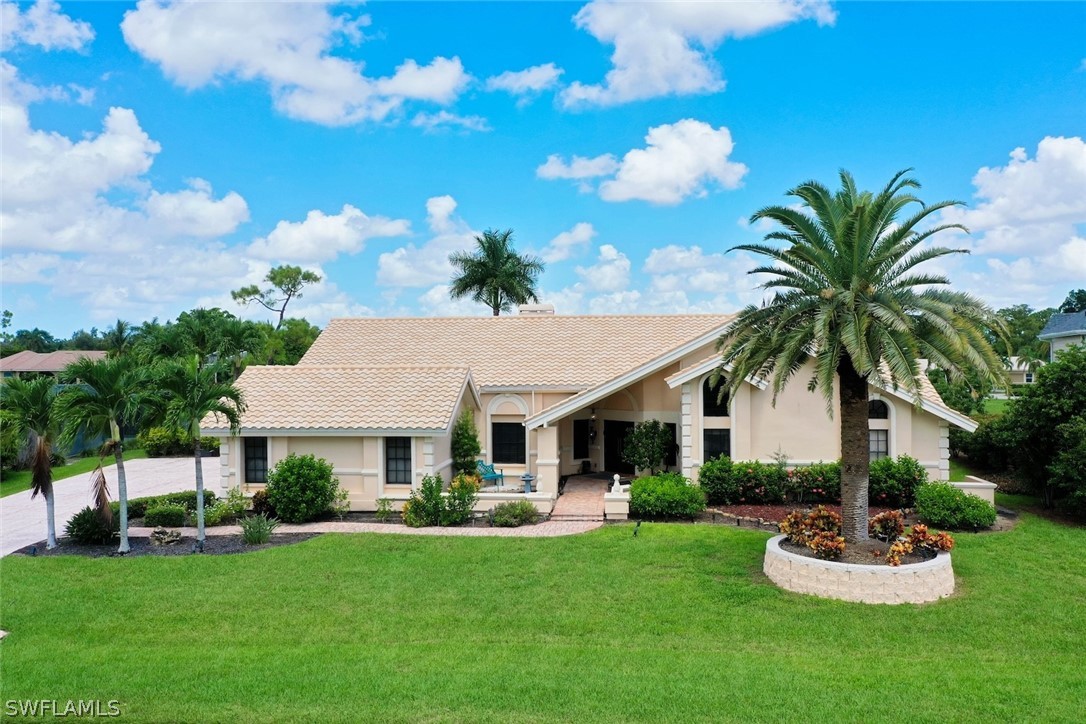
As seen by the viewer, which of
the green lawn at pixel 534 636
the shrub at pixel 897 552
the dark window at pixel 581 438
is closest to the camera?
the green lawn at pixel 534 636

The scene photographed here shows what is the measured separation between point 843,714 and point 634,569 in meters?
Result: 5.89

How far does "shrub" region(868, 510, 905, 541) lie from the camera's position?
44.2ft

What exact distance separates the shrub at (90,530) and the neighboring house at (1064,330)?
70.5 m

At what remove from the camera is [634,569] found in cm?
A: 1323

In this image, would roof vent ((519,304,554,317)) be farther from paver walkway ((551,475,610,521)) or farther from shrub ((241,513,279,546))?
shrub ((241,513,279,546))

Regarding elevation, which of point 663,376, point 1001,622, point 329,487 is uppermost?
point 663,376

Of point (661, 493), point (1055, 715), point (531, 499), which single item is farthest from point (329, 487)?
point (1055, 715)

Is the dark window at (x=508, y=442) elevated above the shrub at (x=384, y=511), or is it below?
above

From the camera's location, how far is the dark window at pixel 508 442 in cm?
2311

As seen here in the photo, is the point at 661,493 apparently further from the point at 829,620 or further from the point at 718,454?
the point at 829,620

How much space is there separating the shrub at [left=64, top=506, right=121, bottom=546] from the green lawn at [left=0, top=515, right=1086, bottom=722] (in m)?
1.39

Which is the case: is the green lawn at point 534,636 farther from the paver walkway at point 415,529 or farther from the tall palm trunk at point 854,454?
the tall palm trunk at point 854,454

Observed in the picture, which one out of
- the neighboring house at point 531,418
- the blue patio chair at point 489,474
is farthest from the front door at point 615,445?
the blue patio chair at point 489,474

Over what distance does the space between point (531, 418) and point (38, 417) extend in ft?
39.6
